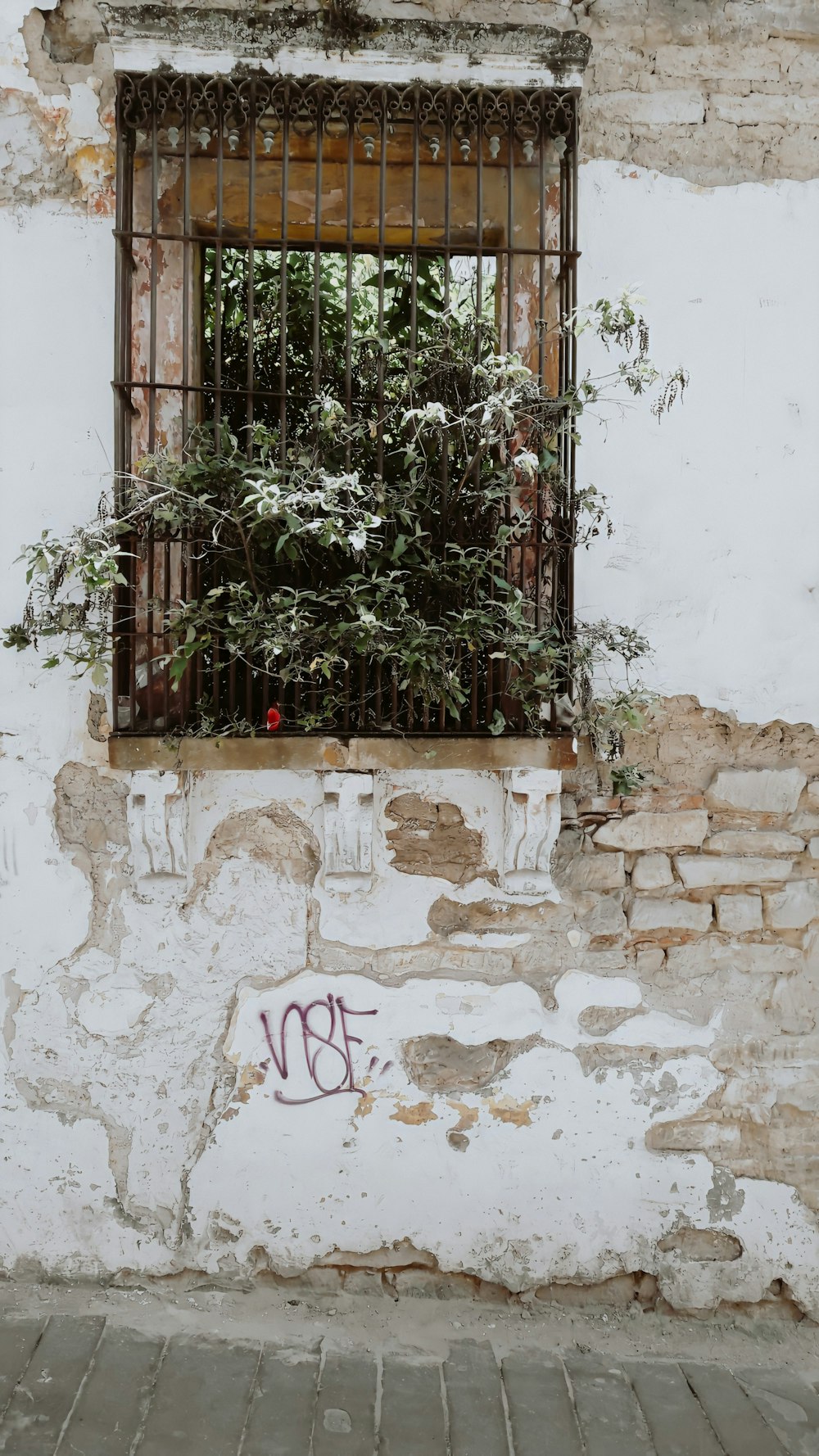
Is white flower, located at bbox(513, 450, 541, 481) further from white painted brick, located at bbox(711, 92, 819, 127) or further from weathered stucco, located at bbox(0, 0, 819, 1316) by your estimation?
white painted brick, located at bbox(711, 92, 819, 127)

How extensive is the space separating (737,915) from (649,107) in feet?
8.30

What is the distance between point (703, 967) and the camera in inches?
121

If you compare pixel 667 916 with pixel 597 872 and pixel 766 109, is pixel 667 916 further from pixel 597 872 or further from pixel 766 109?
pixel 766 109

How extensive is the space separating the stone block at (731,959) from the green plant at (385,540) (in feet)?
2.33

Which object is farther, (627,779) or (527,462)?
(627,779)

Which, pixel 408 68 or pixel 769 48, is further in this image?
pixel 769 48

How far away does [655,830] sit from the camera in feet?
10.1

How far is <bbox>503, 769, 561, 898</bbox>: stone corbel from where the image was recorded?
9.62ft

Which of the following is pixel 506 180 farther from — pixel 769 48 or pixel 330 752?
pixel 330 752

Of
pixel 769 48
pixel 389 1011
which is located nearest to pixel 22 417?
pixel 389 1011

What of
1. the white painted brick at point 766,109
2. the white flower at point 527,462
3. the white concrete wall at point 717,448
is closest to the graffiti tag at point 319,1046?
the white concrete wall at point 717,448

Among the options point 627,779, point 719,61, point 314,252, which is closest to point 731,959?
point 627,779

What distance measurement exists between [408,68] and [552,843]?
7.64ft

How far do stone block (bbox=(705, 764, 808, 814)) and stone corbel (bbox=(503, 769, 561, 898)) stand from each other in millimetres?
540
